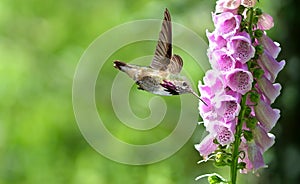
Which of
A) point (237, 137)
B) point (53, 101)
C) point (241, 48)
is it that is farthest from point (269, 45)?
point (53, 101)

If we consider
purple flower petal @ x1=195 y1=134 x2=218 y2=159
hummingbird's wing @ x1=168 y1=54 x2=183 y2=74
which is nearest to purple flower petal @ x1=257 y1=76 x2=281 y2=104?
purple flower petal @ x1=195 y1=134 x2=218 y2=159

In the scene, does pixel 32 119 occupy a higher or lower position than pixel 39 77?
lower

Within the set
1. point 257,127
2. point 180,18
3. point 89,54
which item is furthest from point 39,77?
point 257,127

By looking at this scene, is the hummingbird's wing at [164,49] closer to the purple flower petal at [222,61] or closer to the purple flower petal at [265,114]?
the purple flower petal at [222,61]

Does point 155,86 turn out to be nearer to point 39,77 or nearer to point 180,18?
point 180,18

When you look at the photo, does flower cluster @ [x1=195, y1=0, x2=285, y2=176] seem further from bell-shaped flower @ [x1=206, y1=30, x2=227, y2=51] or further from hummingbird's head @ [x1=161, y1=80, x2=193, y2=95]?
hummingbird's head @ [x1=161, y1=80, x2=193, y2=95]

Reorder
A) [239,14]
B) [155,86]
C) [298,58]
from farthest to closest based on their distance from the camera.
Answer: [298,58], [239,14], [155,86]

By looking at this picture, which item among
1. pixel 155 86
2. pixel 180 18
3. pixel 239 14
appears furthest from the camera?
pixel 180 18
